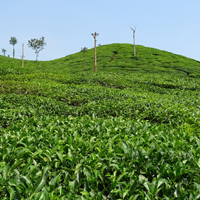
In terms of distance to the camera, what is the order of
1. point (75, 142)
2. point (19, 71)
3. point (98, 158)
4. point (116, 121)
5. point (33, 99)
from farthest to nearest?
1. point (19, 71)
2. point (33, 99)
3. point (116, 121)
4. point (75, 142)
5. point (98, 158)

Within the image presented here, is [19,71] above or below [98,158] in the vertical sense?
above

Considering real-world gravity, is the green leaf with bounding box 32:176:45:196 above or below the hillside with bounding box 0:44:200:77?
below

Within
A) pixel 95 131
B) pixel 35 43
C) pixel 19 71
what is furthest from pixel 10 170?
pixel 35 43

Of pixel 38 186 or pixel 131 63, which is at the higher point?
pixel 131 63

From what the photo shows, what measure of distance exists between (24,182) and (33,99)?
32.2 ft

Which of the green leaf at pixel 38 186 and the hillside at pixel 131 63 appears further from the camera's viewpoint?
the hillside at pixel 131 63

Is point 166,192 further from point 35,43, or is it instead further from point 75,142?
point 35,43

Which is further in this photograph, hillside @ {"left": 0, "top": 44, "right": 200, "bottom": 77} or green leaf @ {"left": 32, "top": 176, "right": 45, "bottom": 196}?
hillside @ {"left": 0, "top": 44, "right": 200, "bottom": 77}

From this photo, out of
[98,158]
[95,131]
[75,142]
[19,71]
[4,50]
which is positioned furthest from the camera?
[4,50]

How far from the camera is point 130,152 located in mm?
3488

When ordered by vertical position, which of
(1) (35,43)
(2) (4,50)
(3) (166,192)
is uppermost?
(2) (4,50)

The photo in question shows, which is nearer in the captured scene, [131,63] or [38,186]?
[38,186]

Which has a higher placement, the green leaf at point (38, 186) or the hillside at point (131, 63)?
the hillside at point (131, 63)

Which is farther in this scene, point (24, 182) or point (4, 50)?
point (4, 50)
